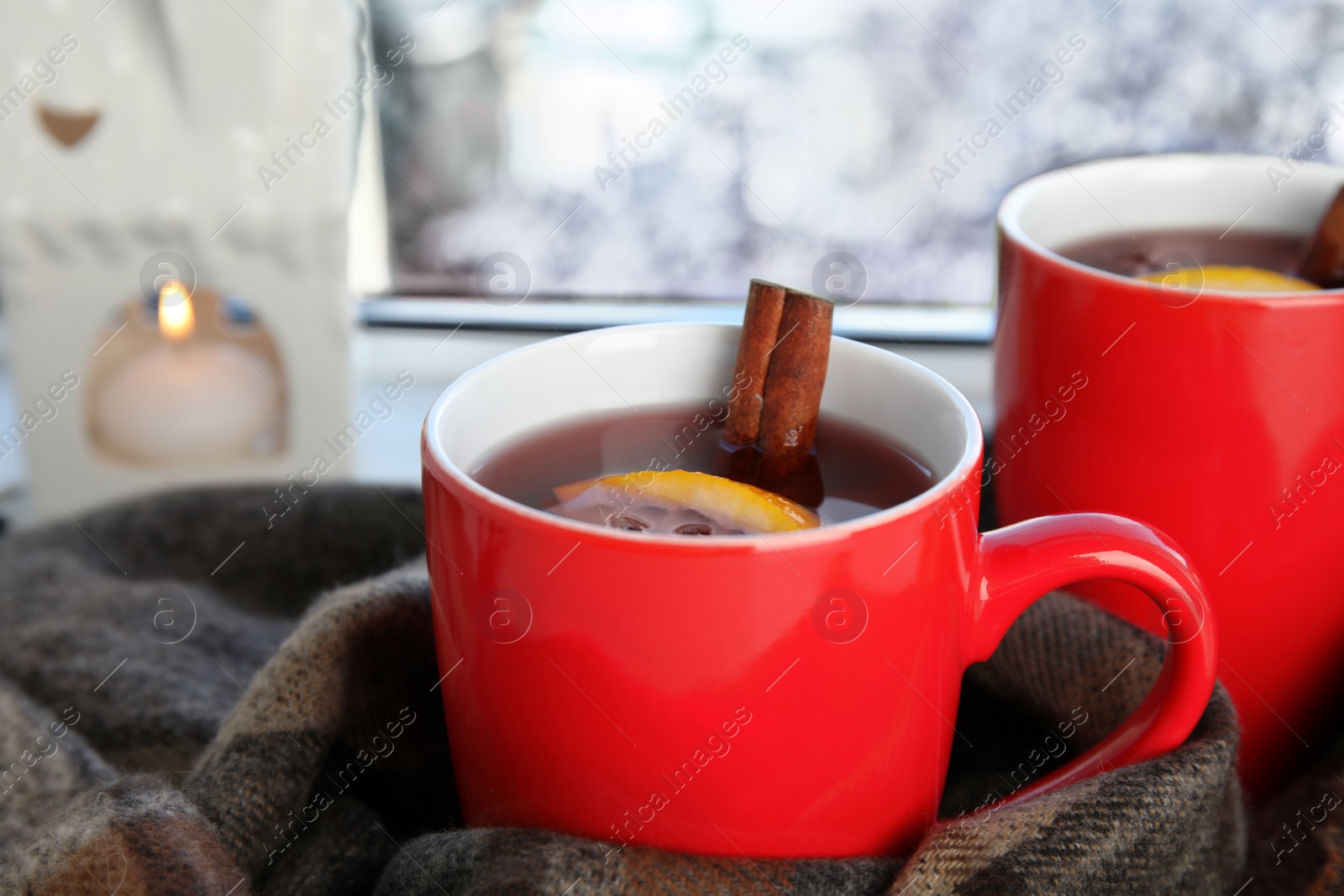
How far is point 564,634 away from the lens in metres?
0.36

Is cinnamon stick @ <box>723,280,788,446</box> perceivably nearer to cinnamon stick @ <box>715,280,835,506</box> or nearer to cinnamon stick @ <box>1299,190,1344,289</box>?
cinnamon stick @ <box>715,280,835,506</box>

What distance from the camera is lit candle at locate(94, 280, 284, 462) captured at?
33.3 inches

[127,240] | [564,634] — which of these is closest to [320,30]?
[127,240]

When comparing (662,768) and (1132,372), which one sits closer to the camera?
(662,768)

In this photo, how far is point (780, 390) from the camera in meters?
0.47

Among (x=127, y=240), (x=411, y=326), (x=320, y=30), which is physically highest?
(x=320, y=30)

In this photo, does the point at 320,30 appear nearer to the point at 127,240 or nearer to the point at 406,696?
the point at 127,240

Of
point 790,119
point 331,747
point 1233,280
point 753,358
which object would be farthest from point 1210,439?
point 790,119

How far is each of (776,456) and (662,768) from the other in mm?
148

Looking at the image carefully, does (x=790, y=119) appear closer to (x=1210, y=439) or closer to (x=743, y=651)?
(x=1210, y=439)

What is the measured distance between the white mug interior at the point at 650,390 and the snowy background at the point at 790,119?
466 mm

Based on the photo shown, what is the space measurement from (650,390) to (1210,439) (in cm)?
23

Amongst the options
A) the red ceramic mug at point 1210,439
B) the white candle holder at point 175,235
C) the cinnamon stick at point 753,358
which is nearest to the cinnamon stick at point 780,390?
the cinnamon stick at point 753,358

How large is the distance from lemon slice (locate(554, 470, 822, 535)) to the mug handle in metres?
0.07
